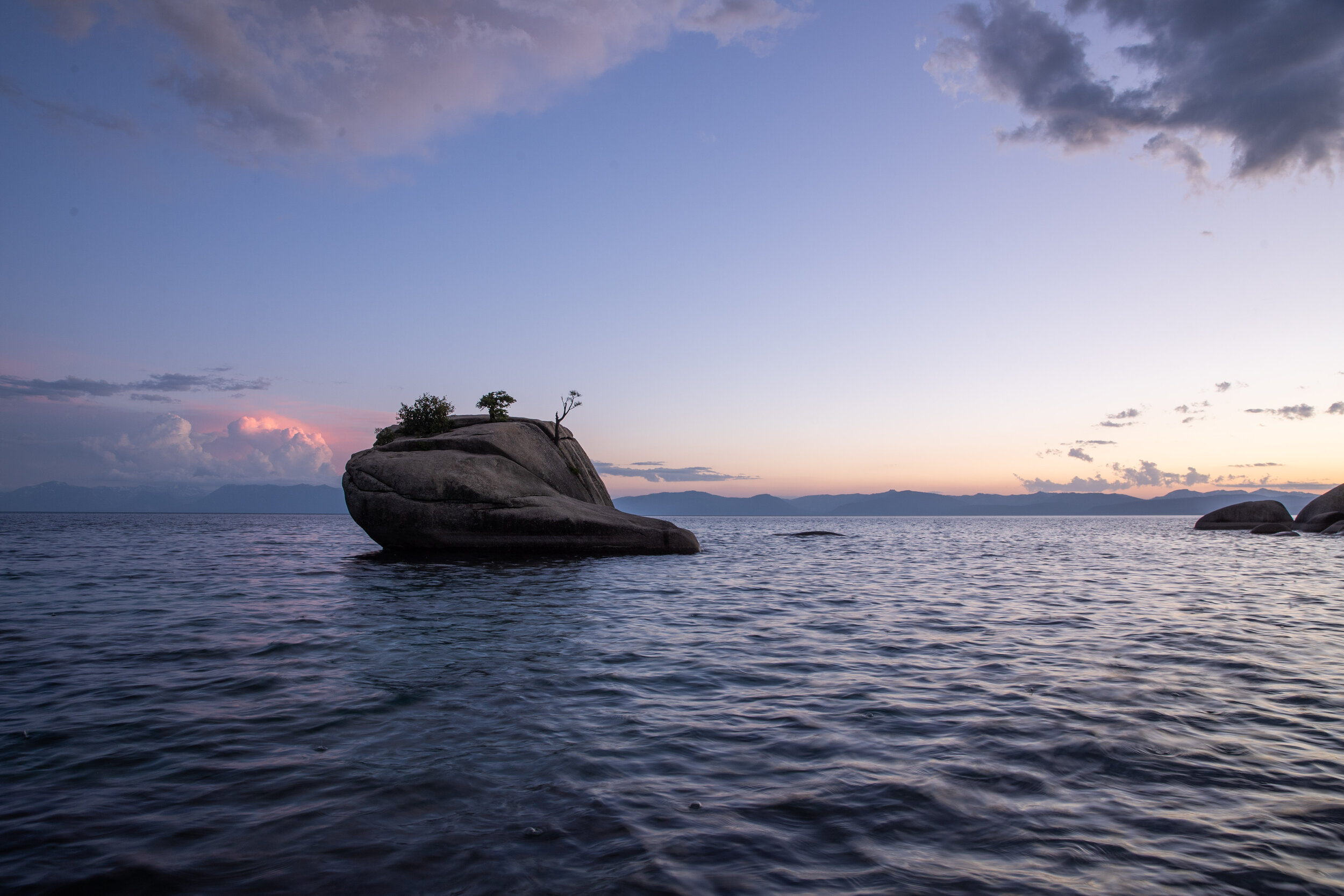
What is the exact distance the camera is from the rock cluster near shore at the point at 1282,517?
48.0 m

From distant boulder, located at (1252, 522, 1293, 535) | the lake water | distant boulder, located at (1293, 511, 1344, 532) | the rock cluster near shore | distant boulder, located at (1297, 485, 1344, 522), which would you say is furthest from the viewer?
distant boulder, located at (1297, 485, 1344, 522)

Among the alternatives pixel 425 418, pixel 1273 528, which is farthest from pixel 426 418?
pixel 1273 528

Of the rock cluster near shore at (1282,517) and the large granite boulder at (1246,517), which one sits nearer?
the rock cluster near shore at (1282,517)

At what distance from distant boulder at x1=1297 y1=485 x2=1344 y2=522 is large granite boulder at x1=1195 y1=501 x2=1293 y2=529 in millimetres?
1216

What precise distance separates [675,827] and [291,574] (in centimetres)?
2111

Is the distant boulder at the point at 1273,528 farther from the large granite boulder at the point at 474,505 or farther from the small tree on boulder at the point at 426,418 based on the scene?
the small tree on boulder at the point at 426,418

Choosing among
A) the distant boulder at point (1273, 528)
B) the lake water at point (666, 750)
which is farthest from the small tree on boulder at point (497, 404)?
the distant boulder at point (1273, 528)

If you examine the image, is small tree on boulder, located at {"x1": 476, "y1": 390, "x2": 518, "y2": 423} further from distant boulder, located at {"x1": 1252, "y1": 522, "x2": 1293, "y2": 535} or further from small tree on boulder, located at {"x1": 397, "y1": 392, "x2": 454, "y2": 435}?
distant boulder, located at {"x1": 1252, "y1": 522, "x2": 1293, "y2": 535}

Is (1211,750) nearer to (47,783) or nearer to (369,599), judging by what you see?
(47,783)

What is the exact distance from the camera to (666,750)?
237 inches

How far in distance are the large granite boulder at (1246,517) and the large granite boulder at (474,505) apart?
5556 centimetres

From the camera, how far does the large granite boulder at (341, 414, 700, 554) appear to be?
980 inches

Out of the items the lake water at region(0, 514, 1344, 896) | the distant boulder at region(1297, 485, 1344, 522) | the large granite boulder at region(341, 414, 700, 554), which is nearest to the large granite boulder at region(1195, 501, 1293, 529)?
the distant boulder at region(1297, 485, 1344, 522)

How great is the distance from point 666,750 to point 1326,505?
6670 cm
